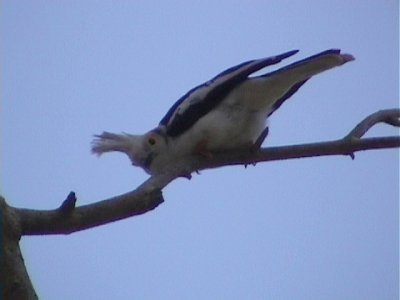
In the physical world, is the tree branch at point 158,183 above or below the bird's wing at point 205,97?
A: below

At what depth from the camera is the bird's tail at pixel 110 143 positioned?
3.06 m

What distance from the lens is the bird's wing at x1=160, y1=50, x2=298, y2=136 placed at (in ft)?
10.2

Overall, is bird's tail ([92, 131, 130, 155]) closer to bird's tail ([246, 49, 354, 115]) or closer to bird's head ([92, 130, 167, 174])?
bird's head ([92, 130, 167, 174])

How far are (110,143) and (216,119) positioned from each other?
1.59 feet

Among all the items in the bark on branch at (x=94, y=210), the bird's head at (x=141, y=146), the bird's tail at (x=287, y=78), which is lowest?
the bark on branch at (x=94, y=210)

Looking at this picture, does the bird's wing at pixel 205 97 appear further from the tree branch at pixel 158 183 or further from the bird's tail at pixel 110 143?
the tree branch at pixel 158 183

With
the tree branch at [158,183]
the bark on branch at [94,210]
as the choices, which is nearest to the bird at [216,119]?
the tree branch at [158,183]

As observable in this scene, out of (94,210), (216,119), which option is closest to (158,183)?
(94,210)

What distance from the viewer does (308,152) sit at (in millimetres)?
2328

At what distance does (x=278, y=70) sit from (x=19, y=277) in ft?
5.74

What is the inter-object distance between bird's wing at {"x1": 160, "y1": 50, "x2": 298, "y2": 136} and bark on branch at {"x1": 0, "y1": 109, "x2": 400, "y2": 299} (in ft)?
2.23

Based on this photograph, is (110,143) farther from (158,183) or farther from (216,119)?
(158,183)

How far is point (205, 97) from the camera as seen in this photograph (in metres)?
3.18

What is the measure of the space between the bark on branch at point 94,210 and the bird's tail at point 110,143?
677 millimetres
